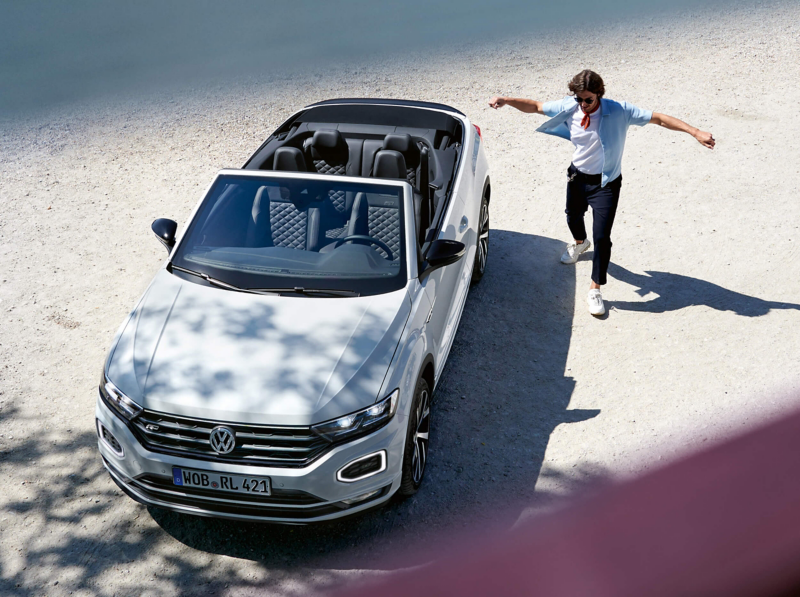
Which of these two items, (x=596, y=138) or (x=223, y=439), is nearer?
(x=223, y=439)

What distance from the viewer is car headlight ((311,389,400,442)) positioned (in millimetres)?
Result: 3838

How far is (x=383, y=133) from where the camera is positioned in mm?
6215

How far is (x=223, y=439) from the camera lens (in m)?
3.83

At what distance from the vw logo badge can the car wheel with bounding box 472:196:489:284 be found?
3143mm

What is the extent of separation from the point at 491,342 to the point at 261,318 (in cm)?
230

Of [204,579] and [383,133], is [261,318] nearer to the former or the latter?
[204,579]

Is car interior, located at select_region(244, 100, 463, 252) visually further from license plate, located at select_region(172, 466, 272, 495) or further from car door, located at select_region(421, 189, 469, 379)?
license plate, located at select_region(172, 466, 272, 495)

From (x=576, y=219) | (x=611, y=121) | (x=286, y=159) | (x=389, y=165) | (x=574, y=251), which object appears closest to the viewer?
(x=389, y=165)

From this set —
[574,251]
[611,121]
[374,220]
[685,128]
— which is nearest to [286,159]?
[374,220]

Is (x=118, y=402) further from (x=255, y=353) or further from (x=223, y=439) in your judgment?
(x=255, y=353)

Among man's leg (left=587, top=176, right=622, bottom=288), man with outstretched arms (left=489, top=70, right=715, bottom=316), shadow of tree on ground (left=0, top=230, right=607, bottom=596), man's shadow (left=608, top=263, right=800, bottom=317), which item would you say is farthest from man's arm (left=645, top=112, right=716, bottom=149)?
shadow of tree on ground (left=0, top=230, right=607, bottom=596)

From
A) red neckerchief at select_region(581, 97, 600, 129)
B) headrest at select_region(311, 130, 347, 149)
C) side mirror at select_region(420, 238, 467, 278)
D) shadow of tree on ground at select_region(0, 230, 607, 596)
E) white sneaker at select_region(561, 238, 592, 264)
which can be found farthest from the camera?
white sneaker at select_region(561, 238, 592, 264)

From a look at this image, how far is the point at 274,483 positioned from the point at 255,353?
2.35 feet

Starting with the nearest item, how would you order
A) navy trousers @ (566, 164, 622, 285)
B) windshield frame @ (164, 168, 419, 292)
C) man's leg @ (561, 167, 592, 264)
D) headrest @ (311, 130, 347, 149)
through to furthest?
windshield frame @ (164, 168, 419, 292) < headrest @ (311, 130, 347, 149) < navy trousers @ (566, 164, 622, 285) < man's leg @ (561, 167, 592, 264)
